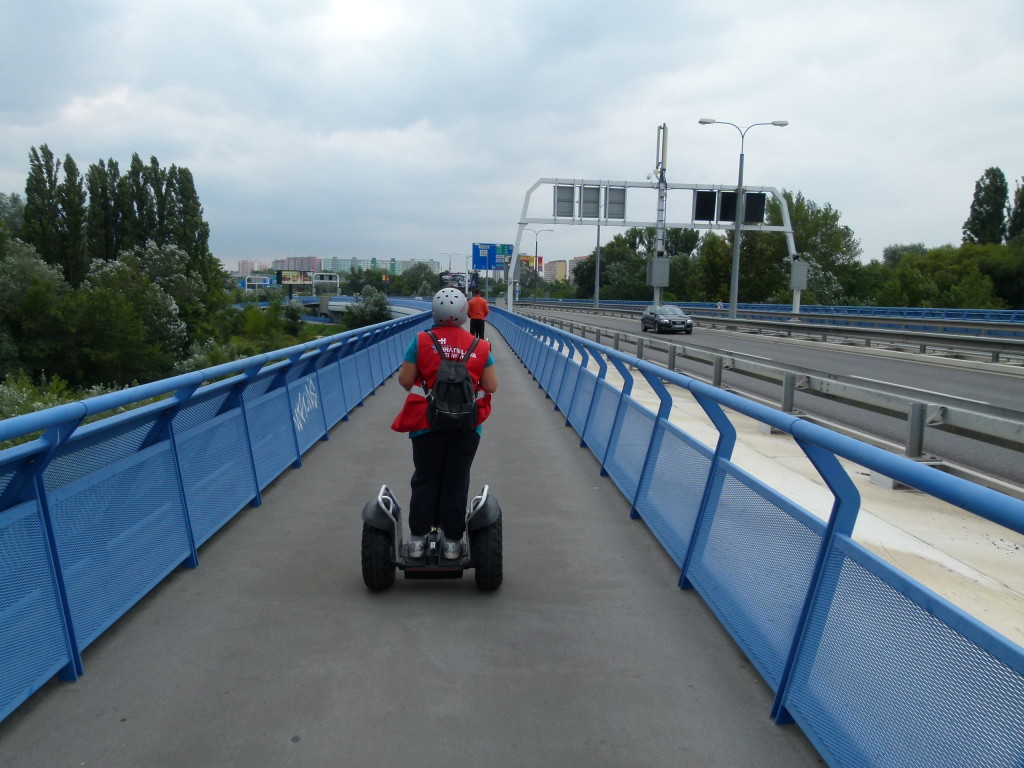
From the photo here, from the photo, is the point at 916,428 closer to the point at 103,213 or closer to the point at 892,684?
the point at 892,684

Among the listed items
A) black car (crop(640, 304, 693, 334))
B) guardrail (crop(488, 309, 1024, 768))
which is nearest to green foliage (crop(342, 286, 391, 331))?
black car (crop(640, 304, 693, 334))

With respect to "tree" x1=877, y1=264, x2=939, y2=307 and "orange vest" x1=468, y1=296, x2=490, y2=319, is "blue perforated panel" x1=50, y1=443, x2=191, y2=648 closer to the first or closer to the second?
"orange vest" x1=468, y1=296, x2=490, y2=319

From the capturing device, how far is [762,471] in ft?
28.1

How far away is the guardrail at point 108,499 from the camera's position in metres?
3.37

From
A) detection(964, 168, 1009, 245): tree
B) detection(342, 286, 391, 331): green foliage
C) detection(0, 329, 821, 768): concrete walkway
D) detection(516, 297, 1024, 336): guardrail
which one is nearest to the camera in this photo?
detection(0, 329, 821, 768): concrete walkway

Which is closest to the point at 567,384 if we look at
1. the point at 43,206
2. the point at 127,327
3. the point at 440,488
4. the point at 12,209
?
the point at 440,488

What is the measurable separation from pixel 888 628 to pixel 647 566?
2.71 metres

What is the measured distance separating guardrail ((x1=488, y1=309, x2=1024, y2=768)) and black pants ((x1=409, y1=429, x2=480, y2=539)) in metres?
1.43

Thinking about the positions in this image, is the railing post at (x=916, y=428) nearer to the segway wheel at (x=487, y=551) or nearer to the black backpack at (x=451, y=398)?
the segway wheel at (x=487, y=551)

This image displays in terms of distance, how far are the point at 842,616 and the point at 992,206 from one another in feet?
305

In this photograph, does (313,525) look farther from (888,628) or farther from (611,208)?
(611,208)

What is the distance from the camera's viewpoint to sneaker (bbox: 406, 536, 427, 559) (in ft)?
15.4

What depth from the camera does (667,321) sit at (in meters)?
38.8

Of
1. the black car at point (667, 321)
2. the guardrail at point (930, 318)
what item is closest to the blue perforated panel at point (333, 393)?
the guardrail at point (930, 318)
